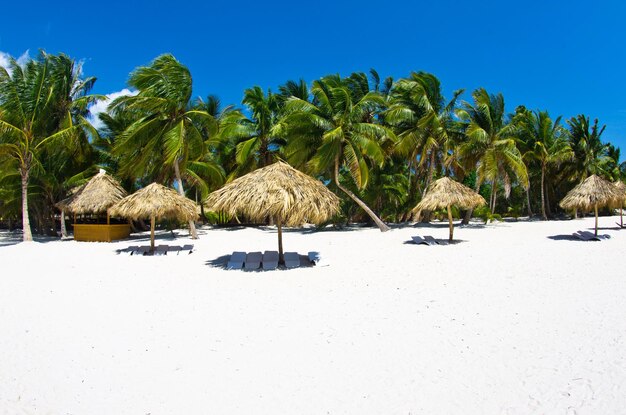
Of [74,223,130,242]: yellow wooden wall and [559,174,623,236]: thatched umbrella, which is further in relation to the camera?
[74,223,130,242]: yellow wooden wall

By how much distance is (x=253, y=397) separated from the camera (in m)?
3.08

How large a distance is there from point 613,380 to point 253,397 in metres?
3.04

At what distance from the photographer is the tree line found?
48.9 feet

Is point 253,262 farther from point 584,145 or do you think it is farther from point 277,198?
point 584,145

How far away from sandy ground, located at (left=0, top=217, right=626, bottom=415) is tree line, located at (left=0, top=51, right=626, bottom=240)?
873cm

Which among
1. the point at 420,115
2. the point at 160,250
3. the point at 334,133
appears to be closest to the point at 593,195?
the point at 420,115

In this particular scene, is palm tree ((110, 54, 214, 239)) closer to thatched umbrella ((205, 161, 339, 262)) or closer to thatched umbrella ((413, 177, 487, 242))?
thatched umbrella ((205, 161, 339, 262))

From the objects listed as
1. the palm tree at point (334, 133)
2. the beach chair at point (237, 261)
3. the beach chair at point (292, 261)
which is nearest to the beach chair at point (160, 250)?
the beach chair at point (237, 261)


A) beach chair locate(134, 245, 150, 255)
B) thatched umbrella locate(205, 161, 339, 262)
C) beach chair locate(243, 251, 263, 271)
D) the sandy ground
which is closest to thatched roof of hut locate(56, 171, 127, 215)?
beach chair locate(134, 245, 150, 255)

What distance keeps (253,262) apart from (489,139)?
15368 millimetres

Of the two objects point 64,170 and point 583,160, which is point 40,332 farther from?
point 583,160

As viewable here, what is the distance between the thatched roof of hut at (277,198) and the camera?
8.13 metres

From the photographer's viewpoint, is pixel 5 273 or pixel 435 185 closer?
pixel 5 273

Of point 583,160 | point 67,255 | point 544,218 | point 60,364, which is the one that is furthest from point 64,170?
point 583,160
